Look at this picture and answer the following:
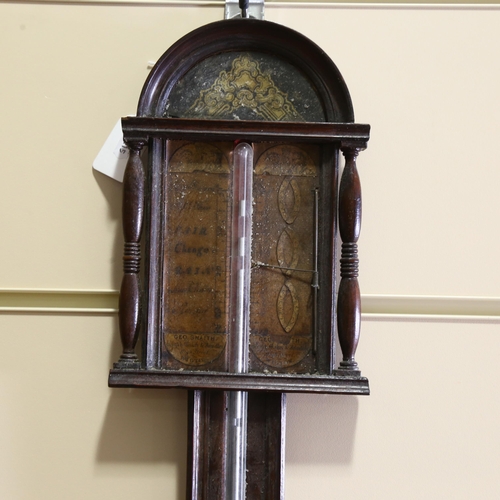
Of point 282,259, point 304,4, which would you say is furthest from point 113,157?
point 304,4

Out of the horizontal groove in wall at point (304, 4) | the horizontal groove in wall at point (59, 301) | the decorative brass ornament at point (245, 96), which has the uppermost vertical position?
the horizontal groove in wall at point (304, 4)

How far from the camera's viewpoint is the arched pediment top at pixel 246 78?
1207 millimetres

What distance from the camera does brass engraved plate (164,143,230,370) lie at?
1192mm

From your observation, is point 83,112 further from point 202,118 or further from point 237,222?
point 237,222

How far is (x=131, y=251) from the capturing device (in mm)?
1171

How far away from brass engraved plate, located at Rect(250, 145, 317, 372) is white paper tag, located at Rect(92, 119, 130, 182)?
27 centimetres

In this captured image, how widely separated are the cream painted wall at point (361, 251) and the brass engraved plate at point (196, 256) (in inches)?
4.9

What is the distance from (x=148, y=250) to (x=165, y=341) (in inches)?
6.9

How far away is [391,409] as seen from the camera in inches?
48.6

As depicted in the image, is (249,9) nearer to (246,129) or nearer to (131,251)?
(246,129)

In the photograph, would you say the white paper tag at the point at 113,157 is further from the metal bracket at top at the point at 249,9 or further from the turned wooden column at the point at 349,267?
the turned wooden column at the point at 349,267

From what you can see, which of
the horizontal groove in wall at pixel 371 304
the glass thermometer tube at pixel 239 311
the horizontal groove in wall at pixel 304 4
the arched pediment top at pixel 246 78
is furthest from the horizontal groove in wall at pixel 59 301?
the horizontal groove in wall at pixel 304 4

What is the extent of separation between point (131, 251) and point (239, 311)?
0.75 feet

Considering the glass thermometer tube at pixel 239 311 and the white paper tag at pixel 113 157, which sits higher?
the white paper tag at pixel 113 157
